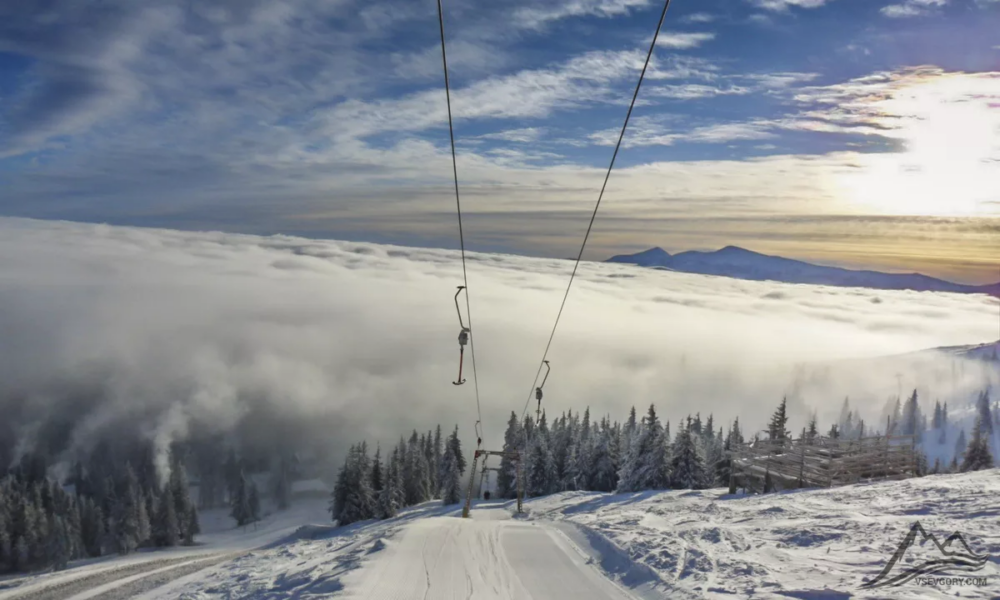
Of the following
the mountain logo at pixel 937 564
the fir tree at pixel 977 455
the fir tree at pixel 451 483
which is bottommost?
the fir tree at pixel 451 483

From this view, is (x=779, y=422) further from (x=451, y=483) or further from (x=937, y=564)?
(x=937, y=564)

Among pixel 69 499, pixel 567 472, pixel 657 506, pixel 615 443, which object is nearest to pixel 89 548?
pixel 69 499

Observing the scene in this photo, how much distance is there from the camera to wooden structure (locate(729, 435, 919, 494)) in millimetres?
29812

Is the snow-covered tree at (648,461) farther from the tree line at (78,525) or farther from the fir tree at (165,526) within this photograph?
the fir tree at (165,526)

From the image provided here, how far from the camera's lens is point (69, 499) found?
4176 inches

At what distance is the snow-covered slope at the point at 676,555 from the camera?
12.6m

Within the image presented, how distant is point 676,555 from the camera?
50.0 ft

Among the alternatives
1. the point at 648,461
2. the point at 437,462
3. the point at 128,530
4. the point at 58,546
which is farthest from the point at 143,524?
the point at 648,461

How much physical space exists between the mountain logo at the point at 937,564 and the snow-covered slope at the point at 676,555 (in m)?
0.16

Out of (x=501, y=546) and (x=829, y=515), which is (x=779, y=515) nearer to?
(x=829, y=515)

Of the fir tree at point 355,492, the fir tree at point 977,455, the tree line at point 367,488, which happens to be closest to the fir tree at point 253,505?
the tree line at point 367,488

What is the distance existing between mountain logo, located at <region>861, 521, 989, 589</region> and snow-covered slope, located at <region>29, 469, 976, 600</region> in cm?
16

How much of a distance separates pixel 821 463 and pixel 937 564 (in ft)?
67.9

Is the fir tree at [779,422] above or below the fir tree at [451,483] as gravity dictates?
above
